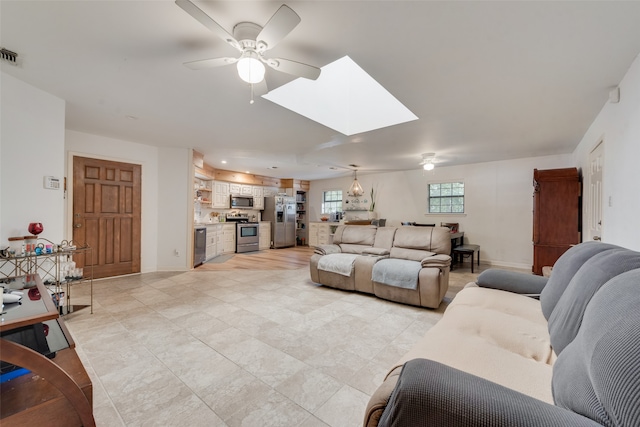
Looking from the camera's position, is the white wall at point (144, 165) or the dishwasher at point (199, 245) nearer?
the white wall at point (144, 165)

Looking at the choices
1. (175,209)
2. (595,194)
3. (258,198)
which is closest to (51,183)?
(175,209)

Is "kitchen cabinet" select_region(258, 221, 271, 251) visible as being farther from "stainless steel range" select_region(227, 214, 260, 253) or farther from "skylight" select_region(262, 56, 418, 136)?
"skylight" select_region(262, 56, 418, 136)

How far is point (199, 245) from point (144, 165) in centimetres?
192

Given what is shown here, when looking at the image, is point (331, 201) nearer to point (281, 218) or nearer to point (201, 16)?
point (281, 218)

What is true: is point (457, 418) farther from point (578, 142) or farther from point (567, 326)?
point (578, 142)

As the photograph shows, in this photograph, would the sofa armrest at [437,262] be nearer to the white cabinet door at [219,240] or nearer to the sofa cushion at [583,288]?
the sofa cushion at [583,288]

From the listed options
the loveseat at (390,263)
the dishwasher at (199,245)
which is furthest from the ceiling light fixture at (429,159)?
the dishwasher at (199,245)

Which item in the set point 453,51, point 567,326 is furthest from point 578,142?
point 567,326

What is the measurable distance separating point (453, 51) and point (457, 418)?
2324 millimetres

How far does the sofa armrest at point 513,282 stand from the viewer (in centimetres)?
210

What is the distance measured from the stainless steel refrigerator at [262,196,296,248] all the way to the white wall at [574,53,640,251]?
23.9 ft

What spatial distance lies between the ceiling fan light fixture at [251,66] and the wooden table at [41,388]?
1757 mm

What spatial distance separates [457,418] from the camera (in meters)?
0.69

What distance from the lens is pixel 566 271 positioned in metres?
1.61
